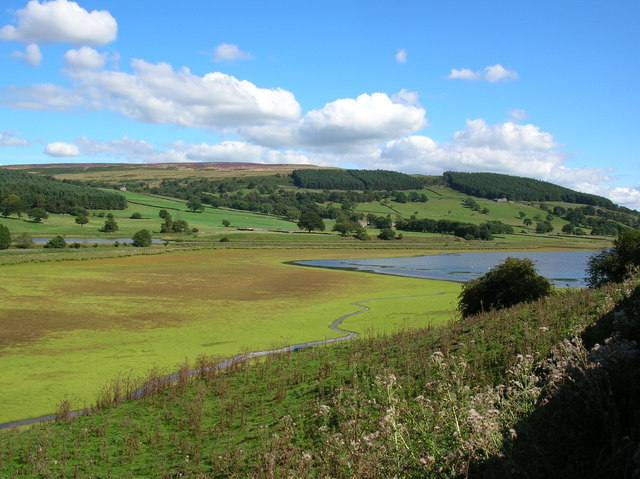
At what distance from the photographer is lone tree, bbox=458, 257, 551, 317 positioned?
1021 inches

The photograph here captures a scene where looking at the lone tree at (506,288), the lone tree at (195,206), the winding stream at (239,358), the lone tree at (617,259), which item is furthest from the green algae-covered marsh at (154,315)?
the lone tree at (195,206)

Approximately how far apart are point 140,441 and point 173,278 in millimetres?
44304

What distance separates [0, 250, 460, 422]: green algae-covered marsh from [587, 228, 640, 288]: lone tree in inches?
395

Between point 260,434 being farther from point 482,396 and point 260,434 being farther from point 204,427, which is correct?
point 482,396

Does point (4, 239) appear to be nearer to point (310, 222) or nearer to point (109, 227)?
point (109, 227)

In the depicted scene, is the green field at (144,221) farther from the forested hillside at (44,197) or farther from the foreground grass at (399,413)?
the foreground grass at (399,413)

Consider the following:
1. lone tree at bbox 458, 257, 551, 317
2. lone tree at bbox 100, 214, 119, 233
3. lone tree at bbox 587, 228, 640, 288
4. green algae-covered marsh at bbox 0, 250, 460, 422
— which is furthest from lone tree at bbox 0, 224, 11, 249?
lone tree at bbox 587, 228, 640, 288

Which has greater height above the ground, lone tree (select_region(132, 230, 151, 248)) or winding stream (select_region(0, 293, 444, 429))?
winding stream (select_region(0, 293, 444, 429))

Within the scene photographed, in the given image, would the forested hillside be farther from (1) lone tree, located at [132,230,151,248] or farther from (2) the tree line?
(2) the tree line

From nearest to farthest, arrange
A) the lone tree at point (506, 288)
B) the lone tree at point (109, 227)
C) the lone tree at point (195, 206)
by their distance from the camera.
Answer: the lone tree at point (506, 288)
the lone tree at point (109, 227)
the lone tree at point (195, 206)

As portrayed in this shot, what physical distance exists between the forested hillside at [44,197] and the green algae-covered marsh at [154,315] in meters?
87.8

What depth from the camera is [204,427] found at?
12102 millimetres

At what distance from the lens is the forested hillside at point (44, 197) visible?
454 ft

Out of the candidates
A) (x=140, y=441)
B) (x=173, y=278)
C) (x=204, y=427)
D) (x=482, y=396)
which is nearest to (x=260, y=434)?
(x=204, y=427)
